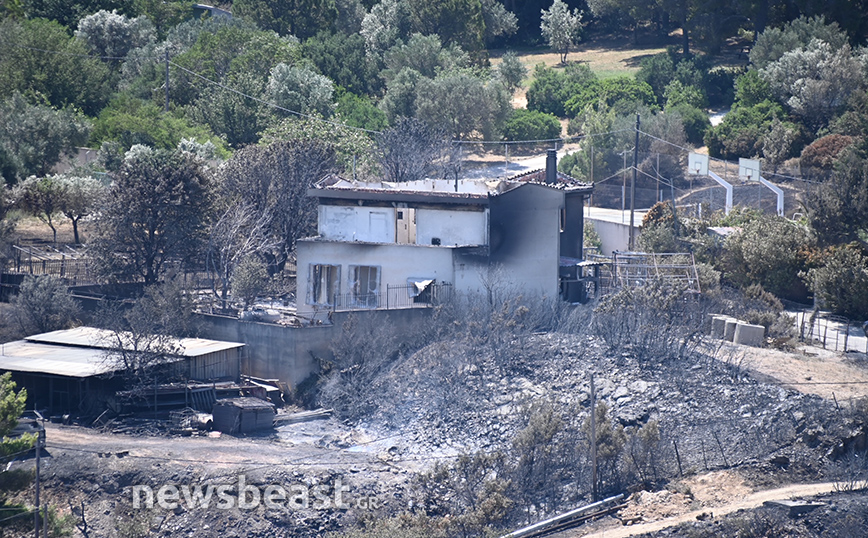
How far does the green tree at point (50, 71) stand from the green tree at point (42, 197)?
14653mm

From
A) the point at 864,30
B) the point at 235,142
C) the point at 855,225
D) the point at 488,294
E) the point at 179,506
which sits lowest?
the point at 179,506

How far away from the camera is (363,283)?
→ 3281cm

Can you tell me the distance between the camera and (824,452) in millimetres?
24047

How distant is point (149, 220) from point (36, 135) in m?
15.2

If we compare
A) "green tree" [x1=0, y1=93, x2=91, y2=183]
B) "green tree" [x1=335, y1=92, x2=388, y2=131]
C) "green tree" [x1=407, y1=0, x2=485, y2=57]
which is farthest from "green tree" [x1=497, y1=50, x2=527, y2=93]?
"green tree" [x1=0, y1=93, x2=91, y2=183]

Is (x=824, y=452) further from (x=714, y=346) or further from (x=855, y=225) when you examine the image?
(x=855, y=225)

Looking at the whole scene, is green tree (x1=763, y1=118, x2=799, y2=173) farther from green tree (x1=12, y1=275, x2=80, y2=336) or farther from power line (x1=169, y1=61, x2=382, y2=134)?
green tree (x1=12, y1=275, x2=80, y2=336)

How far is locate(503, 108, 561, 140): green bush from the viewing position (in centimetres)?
5691

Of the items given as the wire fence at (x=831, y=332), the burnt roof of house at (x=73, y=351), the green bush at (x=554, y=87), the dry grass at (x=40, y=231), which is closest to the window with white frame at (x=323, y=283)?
the burnt roof of house at (x=73, y=351)

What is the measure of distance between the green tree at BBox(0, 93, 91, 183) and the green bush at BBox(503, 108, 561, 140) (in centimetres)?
2180

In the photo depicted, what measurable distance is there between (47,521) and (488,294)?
49.3 ft

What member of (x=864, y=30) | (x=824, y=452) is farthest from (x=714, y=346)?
(x=864, y=30)

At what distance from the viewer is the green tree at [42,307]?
3147cm

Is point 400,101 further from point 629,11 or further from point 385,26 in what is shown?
point 629,11
